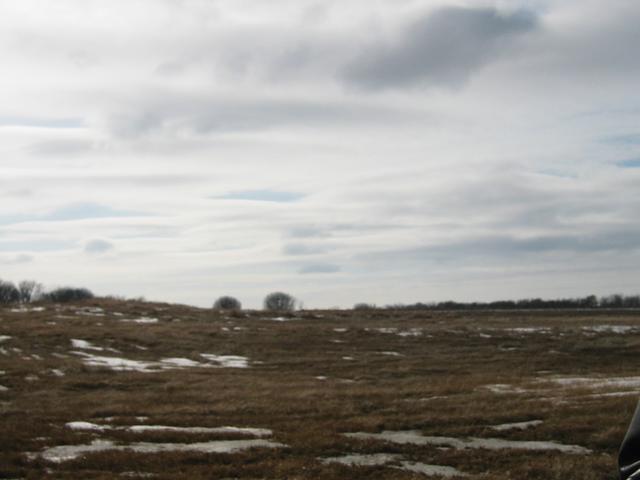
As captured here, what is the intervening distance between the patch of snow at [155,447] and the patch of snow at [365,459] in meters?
1.58

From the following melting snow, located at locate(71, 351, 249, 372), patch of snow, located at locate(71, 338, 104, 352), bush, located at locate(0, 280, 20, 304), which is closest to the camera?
melting snow, located at locate(71, 351, 249, 372)

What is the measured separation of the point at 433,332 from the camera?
196 feet

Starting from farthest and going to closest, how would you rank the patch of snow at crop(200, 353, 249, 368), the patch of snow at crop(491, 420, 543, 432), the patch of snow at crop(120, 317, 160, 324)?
the patch of snow at crop(120, 317, 160, 324), the patch of snow at crop(200, 353, 249, 368), the patch of snow at crop(491, 420, 543, 432)

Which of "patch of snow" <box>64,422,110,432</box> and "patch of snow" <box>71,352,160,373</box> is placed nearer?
"patch of snow" <box>64,422,110,432</box>

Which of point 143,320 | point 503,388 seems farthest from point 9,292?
point 503,388

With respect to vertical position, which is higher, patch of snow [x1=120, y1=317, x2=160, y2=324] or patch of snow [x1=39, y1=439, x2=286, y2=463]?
patch of snow [x1=120, y1=317, x2=160, y2=324]

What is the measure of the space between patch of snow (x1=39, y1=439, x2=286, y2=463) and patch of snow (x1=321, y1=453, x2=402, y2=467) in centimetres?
158

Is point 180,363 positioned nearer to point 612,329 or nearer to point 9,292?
point 612,329

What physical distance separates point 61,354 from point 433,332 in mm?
31516

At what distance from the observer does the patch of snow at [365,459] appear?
45.5 ft

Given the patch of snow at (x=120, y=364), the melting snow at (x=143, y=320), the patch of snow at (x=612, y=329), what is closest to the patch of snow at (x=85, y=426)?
the patch of snow at (x=120, y=364)

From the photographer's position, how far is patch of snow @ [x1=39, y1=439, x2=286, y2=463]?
14.6 metres

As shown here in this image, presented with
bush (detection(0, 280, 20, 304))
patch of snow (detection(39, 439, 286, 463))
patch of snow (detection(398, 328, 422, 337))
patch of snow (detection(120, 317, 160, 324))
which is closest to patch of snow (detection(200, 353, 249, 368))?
patch of snow (detection(398, 328, 422, 337))

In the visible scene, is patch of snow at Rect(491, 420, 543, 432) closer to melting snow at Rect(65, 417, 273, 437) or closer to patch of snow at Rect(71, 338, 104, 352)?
melting snow at Rect(65, 417, 273, 437)
